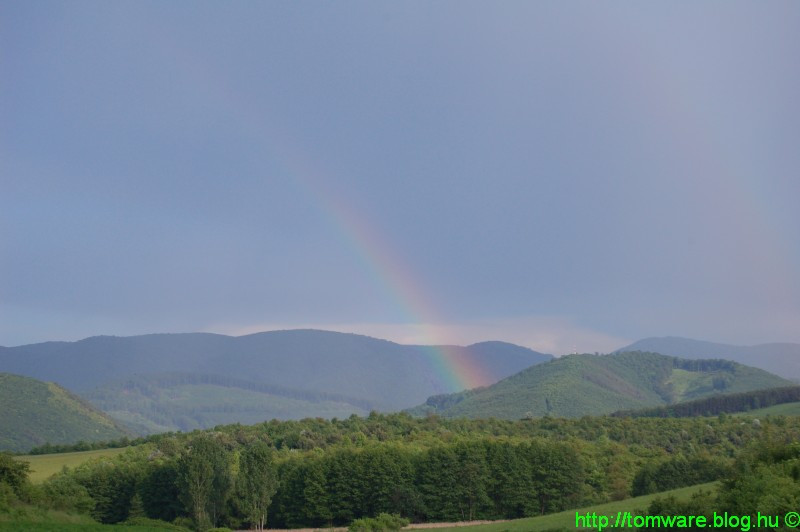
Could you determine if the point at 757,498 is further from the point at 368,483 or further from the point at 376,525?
the point at 368,483

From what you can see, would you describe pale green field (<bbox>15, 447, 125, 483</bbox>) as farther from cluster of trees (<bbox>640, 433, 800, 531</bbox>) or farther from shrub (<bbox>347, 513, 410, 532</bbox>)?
cluster of trees (<bbox>640, 433, 800, 531</bbox>)

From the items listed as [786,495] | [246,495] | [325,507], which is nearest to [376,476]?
[325,507]

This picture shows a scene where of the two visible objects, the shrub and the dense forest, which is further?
the dense forest

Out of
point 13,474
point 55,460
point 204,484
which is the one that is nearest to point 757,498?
point 13,474

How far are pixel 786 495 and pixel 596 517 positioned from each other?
1803 centimetres

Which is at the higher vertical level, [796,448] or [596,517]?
[796,448]

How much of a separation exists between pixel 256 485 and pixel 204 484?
21.9 ft

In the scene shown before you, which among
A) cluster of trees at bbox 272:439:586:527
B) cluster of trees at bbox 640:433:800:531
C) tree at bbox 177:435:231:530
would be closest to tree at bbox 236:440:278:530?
tree at bbox 177:435:231:530

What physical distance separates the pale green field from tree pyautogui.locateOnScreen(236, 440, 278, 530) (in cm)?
5014

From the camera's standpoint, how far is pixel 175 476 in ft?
351

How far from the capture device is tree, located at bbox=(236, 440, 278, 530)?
97.4m

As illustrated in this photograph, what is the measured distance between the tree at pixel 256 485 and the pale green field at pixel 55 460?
50.1 meters

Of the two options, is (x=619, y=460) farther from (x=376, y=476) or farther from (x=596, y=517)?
(x=596, y=517)

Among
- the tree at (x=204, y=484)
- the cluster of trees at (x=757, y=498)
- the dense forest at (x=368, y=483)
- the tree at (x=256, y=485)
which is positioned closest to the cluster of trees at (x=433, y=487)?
the dense forest at (x=368, y=483)
